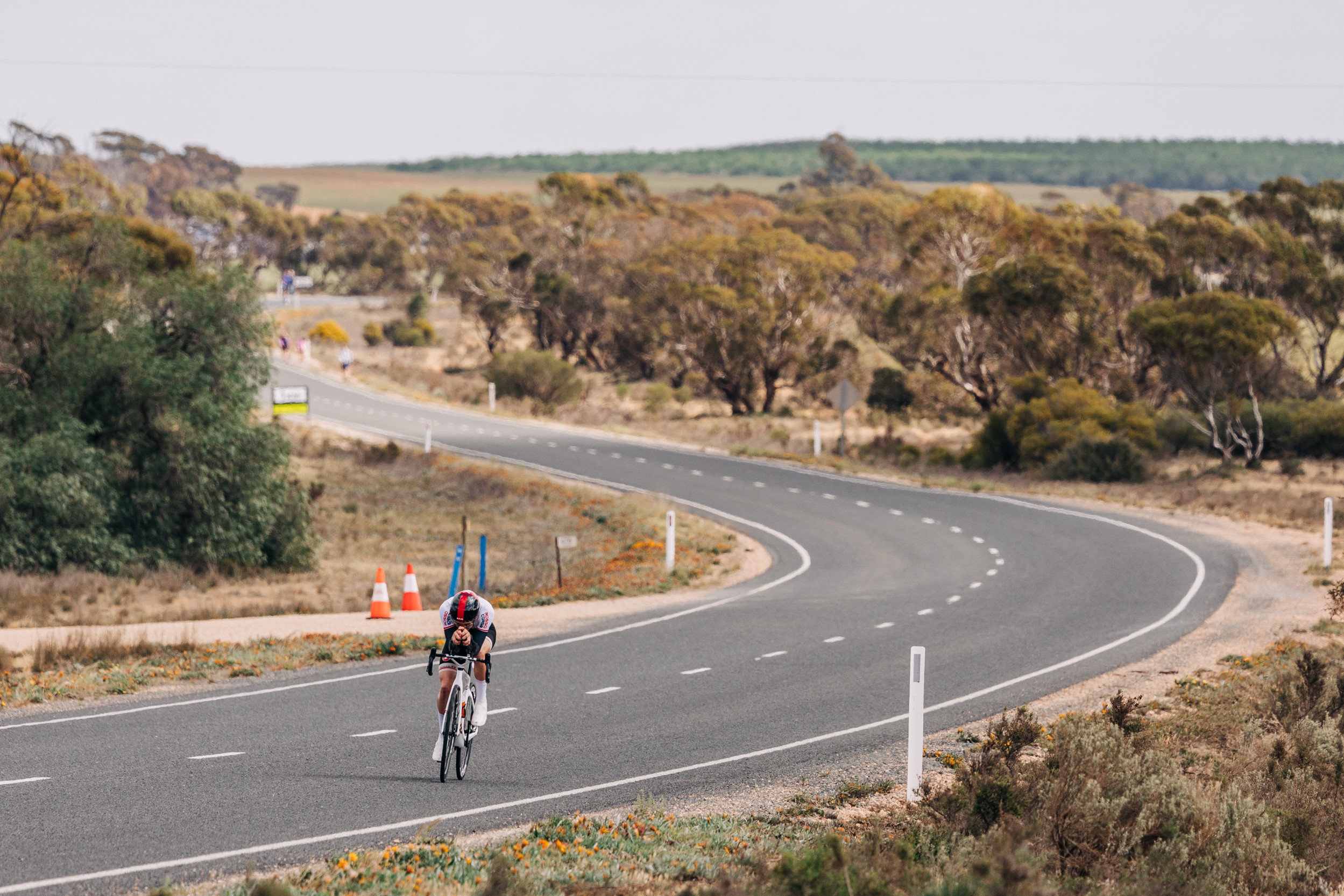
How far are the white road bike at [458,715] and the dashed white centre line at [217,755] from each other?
5.99 feet

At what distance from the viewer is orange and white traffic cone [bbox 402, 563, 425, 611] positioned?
18.5m

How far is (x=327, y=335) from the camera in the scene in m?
73.6

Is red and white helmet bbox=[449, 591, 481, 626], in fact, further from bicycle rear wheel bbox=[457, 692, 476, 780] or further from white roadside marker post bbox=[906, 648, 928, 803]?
white roadside marker post bbox=[906, 648, 928, 803]

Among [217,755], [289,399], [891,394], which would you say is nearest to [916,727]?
[217,755]

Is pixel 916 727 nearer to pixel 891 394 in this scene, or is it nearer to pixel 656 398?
pixel 891 394

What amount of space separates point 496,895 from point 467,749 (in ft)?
11.7

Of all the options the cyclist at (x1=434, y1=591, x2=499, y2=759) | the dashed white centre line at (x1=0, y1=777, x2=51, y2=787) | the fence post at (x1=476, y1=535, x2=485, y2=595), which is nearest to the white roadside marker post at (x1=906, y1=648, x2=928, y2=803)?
the cyclist at (x1=434, y1=591, x2=499, y2=759)

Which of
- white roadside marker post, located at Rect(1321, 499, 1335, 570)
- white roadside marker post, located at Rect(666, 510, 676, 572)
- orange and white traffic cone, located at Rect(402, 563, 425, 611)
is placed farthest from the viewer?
white roadside marker post, located at Rect(666, 510, 676, 572)

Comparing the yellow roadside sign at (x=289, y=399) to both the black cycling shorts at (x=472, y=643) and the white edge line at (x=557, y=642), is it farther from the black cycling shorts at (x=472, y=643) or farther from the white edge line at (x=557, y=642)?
the black cycling shorts at (x=472, y=643)

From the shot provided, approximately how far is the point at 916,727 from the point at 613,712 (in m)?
3.98

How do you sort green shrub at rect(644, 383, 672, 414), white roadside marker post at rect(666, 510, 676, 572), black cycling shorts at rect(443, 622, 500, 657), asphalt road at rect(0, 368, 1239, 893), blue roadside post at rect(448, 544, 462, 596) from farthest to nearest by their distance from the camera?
green shrub at rect(644, 383, 672, 414), white roadside marker post at rect(666, 510, 676, 572), blue roadside post at rect(448, 544, 462, 596), black cycling shorts at rect(443, 622, 500, 657), asphalt road at rect(0, 368, 1239, 893)

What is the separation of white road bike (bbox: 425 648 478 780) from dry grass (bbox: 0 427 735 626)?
365 inches

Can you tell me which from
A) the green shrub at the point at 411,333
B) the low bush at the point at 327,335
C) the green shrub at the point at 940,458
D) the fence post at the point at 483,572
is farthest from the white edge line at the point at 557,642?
the green shrub at the point at 411,333

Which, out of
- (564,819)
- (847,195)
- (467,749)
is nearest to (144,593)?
(467,749)
